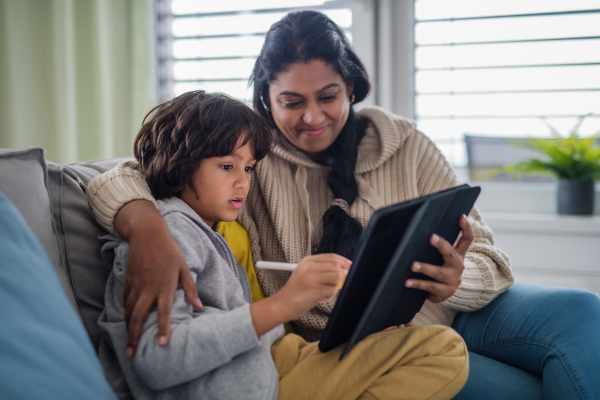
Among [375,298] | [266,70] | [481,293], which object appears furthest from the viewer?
[266,70]

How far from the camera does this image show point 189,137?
88cm

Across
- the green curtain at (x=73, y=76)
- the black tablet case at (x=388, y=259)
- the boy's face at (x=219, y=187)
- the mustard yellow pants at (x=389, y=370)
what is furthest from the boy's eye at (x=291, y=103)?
the green curtain at (x=73, y=76)

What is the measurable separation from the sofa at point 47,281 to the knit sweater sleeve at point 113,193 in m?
0.04

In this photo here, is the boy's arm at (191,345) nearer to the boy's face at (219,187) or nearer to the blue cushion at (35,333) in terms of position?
the blue cushion at (35,333)

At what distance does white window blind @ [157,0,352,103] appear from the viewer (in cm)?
234

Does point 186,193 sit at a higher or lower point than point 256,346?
higher

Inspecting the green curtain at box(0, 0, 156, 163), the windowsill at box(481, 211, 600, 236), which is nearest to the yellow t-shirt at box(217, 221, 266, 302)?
the green curtain at box(0, 0, 156, 163)

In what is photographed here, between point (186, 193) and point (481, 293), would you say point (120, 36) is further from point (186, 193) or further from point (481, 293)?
point (481, 293)

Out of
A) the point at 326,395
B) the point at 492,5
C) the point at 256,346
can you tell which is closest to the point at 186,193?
the point at 256,346

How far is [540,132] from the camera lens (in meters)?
2.14

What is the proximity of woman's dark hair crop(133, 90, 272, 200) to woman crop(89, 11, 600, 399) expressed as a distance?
2.0 inches

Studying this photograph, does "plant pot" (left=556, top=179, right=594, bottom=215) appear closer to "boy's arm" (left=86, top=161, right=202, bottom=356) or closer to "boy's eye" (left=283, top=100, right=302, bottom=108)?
"boy's eye" (left=283, top=100, right=302, bottom=108)

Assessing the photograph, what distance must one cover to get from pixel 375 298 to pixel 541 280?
4.75 feet

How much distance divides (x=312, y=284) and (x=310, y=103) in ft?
2.05
